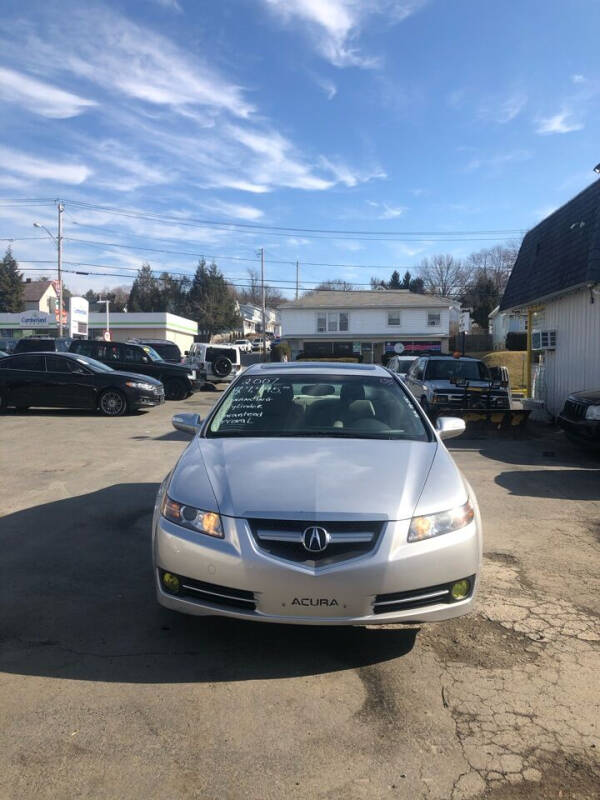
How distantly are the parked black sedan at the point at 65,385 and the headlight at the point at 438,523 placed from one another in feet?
41.5

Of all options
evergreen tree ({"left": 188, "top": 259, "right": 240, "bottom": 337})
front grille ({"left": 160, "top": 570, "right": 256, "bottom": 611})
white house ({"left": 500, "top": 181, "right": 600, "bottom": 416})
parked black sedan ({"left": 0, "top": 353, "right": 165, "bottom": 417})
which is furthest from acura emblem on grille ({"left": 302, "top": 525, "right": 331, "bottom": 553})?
evergreen tree ({"left": 188, "top": 259, "right": 240, "bottom": 337})

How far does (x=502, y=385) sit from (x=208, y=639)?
11.7m

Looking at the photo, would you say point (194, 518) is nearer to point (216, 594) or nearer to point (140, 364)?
point (216, 594)

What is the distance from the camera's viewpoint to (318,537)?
10.6 feet

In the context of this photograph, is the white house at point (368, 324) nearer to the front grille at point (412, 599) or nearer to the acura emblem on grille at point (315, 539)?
the front grille at point (412, 599)

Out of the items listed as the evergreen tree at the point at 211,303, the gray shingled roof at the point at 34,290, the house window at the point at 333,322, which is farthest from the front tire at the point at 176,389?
the gray shingled roof at the point at 34,290

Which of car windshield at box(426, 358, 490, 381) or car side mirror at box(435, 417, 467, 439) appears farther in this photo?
car windshield at box(426, 358, 490, 381)

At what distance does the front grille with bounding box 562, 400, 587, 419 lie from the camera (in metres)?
9.73

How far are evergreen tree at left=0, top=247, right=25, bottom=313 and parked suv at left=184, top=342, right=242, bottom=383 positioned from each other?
58.4 m

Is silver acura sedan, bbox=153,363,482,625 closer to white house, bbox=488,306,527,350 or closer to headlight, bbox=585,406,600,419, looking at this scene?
headlight, bbox=585,406,600,419

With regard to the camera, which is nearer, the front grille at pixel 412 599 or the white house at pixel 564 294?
the front grille at pixel 412 599

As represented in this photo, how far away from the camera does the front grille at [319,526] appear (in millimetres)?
3229

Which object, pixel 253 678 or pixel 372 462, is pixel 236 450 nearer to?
pixel 372 462

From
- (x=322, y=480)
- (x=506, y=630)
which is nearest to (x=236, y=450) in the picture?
(x=322, y=480)
